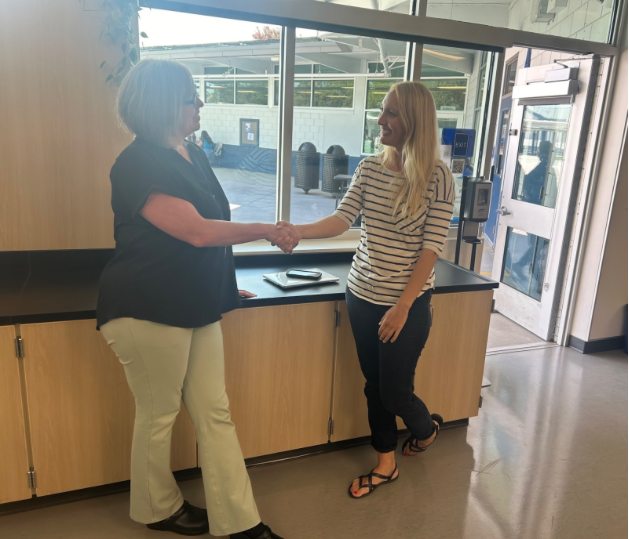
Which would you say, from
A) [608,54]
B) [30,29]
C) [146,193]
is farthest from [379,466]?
[608,54]

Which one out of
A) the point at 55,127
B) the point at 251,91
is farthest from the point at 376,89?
the point at 55,127

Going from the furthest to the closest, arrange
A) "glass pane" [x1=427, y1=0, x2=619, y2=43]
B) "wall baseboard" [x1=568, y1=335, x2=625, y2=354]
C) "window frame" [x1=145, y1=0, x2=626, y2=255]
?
1. "wall baseboard" [x1=568, y1=335, x2=625, y2=354]
2. "glass pane" [x1=427, y1=0, x2=619, y2=43]
3. "window frame" [x1=145, y1=0, x2=626, y2=255]

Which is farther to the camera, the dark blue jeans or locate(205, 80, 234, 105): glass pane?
locate(205, 80, 234, 105): glass pane

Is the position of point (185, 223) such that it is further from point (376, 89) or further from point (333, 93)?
point (376, 89)

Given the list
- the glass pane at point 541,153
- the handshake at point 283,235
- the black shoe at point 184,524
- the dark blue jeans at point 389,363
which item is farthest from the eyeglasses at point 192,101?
the glass pane at point 541,153

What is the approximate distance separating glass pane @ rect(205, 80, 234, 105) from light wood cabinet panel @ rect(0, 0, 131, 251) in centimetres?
58

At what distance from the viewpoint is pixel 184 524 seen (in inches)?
77.0

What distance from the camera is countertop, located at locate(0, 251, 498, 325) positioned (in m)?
1.89

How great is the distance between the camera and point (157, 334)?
1.62 m

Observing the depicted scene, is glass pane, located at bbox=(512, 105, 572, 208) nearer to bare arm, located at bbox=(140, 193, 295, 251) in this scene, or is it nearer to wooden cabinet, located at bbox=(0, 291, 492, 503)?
wooden cabinet, located at bbox=(0, 291, 492, 503)

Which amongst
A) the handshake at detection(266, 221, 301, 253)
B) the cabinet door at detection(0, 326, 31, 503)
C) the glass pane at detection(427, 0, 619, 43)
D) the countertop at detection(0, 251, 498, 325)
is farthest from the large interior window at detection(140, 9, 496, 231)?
the cabinet door at detection(0, 326, 31, 503)

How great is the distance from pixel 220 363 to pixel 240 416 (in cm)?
54

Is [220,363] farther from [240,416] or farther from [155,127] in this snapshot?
[155,127]

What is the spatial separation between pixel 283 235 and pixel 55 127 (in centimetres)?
115
